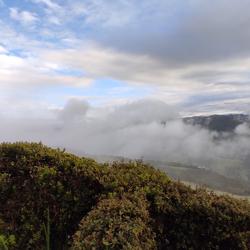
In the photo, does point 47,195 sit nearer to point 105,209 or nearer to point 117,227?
point 105,209

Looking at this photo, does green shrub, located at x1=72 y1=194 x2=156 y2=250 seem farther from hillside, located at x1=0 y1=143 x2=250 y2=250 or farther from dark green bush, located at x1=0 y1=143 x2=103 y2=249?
dark green bush, located at x1=0 y1=143 x2=103 y2=249

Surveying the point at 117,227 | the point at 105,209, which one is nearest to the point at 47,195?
the point at 105,209

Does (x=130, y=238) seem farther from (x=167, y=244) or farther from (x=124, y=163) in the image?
(x=124, y=163)

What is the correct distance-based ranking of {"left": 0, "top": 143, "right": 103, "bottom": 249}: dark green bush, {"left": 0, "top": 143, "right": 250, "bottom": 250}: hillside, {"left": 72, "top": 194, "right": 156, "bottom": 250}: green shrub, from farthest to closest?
{"left": 0, "top": 143, "right": 103, "bottom": 249}: dark green bush < {"left": 0, "top": 143, "right": 250, "bottom": 250}: hillside < {"left": 72, "top": 194, "right": 156, "bottom": 250}: green shrub

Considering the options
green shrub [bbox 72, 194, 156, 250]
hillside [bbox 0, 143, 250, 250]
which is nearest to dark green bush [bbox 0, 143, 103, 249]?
hillside [bbox 0, 143, 250, 250]

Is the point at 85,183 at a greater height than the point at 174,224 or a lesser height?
greater

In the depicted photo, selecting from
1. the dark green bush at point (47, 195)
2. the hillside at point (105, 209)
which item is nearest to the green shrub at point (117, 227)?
the hillside at point (105, 209)

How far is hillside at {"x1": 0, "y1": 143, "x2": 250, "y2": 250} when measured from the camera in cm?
830

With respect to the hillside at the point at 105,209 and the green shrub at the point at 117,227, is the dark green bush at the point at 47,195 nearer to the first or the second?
the hillside at the point at 105,209

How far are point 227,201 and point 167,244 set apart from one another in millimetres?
1256

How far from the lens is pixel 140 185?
9.43m

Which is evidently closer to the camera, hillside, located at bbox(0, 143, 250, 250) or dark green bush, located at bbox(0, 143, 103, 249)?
hillside, located at bbox(0, 143, 250, 250)

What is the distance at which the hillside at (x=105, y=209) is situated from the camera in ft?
27.2

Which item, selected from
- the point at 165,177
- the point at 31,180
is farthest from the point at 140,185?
the point at 31,180
